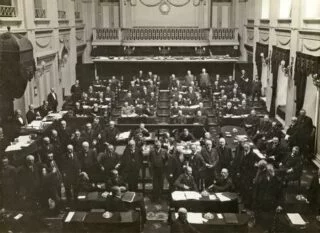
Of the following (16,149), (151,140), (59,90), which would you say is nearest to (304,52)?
(151,140)

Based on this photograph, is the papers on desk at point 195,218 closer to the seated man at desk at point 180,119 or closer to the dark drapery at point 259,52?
the seated man at desk at point 180,119

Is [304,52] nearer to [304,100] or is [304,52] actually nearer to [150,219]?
[304,100]

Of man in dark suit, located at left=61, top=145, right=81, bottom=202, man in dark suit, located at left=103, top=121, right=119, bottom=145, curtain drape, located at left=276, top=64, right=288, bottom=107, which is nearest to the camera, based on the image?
man in dark suit, located at left=61, top=145, right=81, bottom=202

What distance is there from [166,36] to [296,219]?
18456 mm

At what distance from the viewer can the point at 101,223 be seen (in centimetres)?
794

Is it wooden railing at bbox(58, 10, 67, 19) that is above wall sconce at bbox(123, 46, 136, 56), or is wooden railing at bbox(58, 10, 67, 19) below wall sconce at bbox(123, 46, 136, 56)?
above

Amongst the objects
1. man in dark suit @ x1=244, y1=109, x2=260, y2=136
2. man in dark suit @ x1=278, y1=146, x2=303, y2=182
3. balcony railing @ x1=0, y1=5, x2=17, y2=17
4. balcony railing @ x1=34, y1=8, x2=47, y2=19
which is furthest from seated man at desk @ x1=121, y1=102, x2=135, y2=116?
man in dark suit @ x1=278, y1=146, x2=303, y2=182

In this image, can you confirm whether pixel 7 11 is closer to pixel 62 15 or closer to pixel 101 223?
pixel 62 15

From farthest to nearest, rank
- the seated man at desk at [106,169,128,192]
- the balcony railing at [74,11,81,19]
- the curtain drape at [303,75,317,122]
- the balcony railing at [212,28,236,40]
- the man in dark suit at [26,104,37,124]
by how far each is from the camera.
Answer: the balcony railing at [212,28,236,40], the balcony railing at [74,11,81,19], the man in dark suit at [26,104,37,124], the curtain drape at [303,75,317,122], the seated man at desk at [106,169,128,192]

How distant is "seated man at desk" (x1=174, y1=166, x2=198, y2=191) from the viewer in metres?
9.66

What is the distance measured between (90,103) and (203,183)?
815 cm

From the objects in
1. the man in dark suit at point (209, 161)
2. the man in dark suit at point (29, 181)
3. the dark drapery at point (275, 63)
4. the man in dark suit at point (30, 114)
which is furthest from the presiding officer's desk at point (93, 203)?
the dark drapery at point (275, 63)

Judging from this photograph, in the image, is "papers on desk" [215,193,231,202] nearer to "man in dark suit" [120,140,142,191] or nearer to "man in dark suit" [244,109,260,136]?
"man in dark suit" [120,140,142,191]

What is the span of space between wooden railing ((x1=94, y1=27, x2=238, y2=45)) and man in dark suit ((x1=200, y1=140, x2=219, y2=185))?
14.8 m
